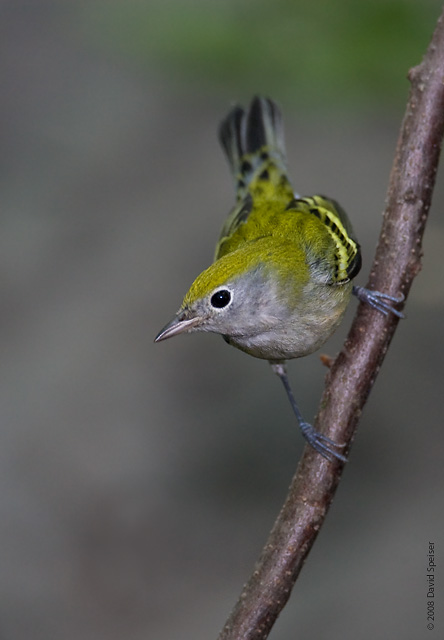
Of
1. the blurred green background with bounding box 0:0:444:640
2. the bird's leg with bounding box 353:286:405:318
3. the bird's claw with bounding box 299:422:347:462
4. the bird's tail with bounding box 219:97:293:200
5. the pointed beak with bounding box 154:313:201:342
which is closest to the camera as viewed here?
the bird's claw with bounding box 299:422:347:462

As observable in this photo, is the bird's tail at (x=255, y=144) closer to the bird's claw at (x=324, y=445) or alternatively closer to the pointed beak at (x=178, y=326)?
the pointed beak at (x=178, y=326)

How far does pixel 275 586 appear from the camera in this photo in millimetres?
2992

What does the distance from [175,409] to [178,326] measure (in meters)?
4.27

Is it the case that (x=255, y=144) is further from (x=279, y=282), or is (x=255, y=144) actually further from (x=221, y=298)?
(x=221, y=298)

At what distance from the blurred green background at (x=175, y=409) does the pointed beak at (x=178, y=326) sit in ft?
3.18

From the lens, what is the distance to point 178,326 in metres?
3.48

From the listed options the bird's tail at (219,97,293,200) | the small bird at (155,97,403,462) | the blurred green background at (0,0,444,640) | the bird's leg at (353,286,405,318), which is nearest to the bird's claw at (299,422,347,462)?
the small bird at (155,97,403,462)

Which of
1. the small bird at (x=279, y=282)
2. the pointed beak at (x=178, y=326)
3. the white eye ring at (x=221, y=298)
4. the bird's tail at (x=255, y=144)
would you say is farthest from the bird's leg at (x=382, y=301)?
the bird's tail at (x=255, y=144)

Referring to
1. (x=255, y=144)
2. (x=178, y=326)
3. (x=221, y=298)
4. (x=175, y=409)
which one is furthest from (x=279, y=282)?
(x=175, y=409)

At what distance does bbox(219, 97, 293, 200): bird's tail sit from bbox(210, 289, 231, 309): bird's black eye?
1680mm

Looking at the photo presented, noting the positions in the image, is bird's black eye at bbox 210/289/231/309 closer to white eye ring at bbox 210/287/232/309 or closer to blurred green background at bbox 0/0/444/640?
white eye ring at bbox 210/287/232/309

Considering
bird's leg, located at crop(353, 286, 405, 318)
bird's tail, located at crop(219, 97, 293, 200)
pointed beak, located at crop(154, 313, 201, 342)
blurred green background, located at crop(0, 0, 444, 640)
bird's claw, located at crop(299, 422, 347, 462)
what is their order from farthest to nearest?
blurred green background, located at crop(0, 0, 444, 640) → bird's tail, located at crop(219, 97, 293, 200) → bird's leg, located at crop(353, 286, 405, 318) → pointed beak, located at crop(154, 313, 201, 342) → bird's claw, located at crop(299, 422, 347, 462)

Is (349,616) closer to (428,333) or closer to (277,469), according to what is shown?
(277,469)

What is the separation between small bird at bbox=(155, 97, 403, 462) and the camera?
351 cm
